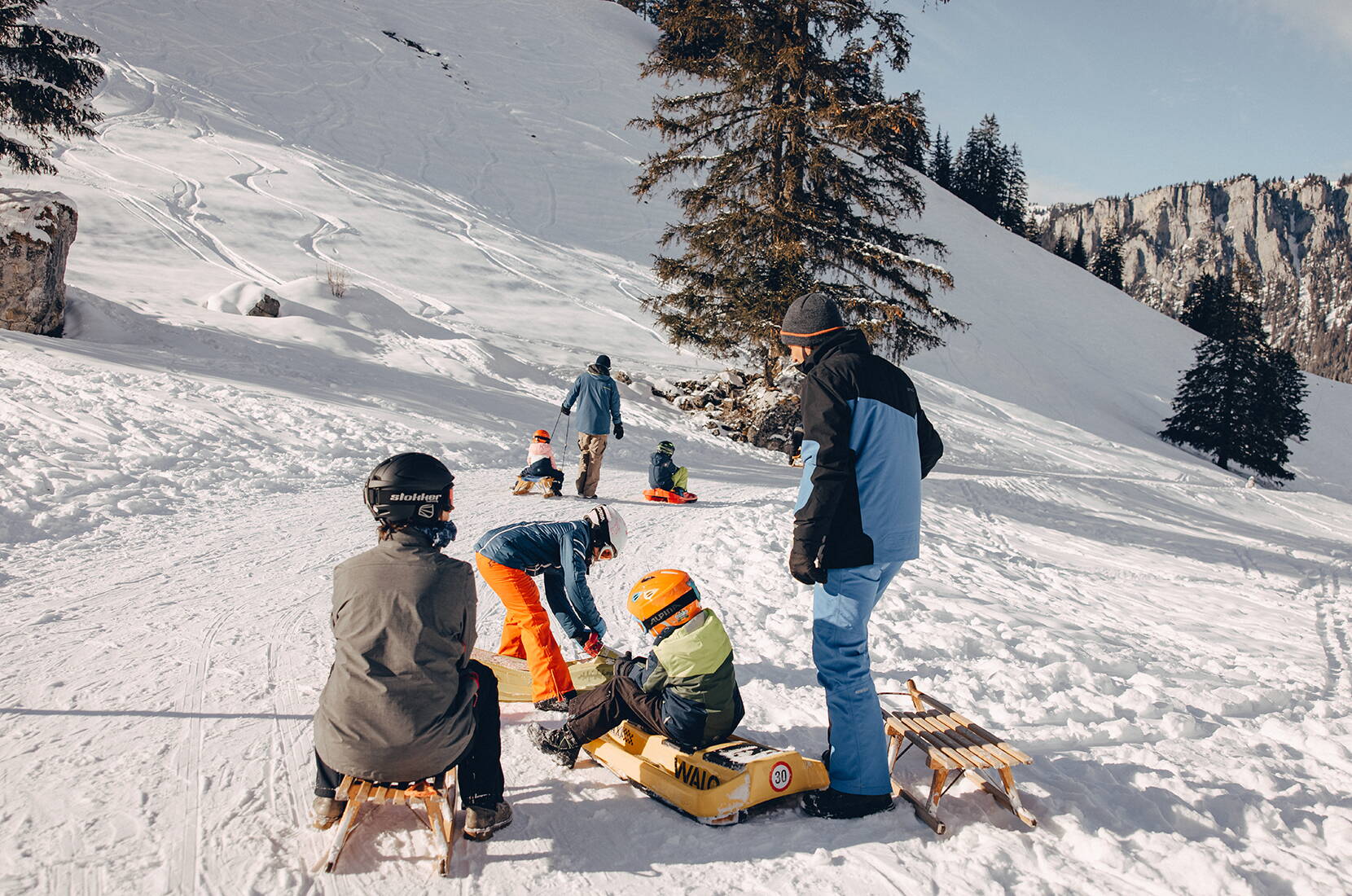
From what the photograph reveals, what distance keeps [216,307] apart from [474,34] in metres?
48.8

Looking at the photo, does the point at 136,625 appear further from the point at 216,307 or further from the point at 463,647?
the point at 216,307

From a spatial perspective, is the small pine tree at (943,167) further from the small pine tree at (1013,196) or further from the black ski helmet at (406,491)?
the black ski helmet at (406,491)

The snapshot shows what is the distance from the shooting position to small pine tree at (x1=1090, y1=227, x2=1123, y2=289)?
6500cm

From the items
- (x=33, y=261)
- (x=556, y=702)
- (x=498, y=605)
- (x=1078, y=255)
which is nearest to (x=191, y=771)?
(x=556, y=702)

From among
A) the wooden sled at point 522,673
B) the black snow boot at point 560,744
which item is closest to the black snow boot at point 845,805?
the black snow boot at point 560,744

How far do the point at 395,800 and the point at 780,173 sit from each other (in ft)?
52.3

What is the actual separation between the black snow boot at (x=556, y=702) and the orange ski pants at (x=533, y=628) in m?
0.02

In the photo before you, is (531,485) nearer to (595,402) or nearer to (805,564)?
(595,402)

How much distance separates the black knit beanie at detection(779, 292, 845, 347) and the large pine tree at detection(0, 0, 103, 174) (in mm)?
16089

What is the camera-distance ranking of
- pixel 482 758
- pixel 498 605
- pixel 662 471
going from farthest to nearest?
pixel 662 471 → pixel 498 605 → pixel 482 758

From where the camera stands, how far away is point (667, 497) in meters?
10.5

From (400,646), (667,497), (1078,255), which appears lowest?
(667,497)

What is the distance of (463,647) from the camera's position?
2914 millimetres

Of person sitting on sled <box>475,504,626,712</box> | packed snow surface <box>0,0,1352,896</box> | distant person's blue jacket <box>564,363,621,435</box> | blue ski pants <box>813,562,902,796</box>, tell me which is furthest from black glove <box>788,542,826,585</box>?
distant person's blue jacket <box>564,363,621,435</box>
